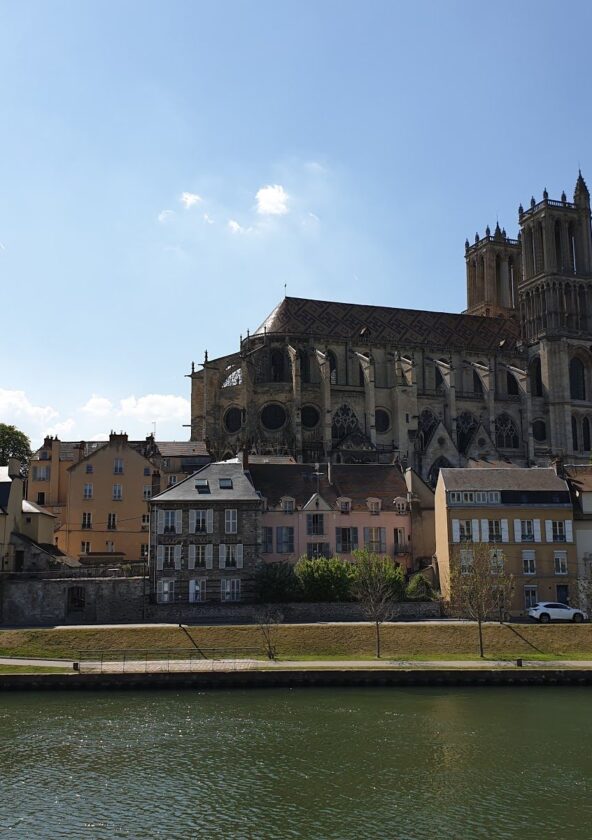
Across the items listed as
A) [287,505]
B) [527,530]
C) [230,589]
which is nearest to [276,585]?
[230,589]

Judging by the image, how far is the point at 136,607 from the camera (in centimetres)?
4197

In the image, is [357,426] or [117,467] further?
[357,426]

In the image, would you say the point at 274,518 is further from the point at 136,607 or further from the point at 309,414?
the point at 309,414

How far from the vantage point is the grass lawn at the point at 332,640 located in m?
36.3

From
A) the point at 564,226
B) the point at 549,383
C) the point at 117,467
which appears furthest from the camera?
the point at 564,226

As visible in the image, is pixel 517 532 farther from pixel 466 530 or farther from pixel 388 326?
pixel 388 326

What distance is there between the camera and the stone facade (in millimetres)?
78000

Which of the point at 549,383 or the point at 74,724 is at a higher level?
the point at 549,383

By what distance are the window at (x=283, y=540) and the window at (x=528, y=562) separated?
40.1 ft

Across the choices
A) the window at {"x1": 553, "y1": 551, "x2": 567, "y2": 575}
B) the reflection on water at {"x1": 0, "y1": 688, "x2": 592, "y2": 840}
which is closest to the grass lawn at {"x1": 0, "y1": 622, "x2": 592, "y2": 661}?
the reflection on water at {"x1": 0, "y1": 688, "x2": 592, "y2": 840}

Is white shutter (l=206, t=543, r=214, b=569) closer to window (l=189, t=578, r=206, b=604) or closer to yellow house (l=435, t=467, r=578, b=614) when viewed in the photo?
window (l=189, t=578, r=206, b=604)

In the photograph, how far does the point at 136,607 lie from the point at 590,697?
21.7 metres

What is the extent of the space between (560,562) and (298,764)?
25.7 m

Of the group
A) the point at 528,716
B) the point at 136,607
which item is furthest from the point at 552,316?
the point at 528,716
